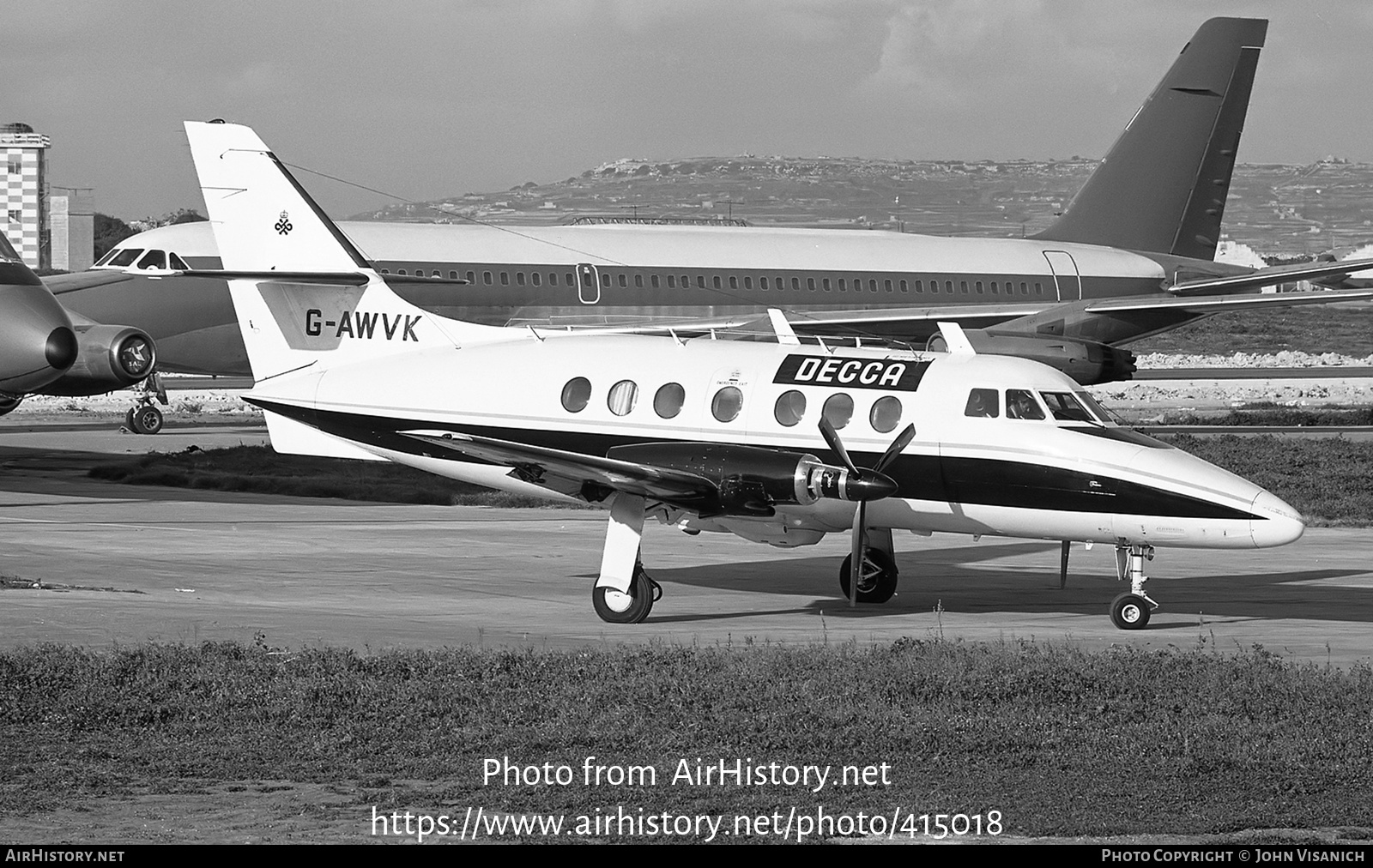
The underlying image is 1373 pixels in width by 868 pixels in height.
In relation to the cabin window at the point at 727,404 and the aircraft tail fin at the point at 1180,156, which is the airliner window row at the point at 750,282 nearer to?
the aircraft tail fin at the point at 1180,156

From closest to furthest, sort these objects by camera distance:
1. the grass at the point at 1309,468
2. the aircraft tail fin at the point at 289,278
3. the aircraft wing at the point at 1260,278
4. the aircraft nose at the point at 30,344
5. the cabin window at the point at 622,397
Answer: the cabin window at the point at 622,397, the aircraft tail fin at the point at 289,278, the aircraft nose at the point at 30,344, the grass at the point at 1309,468, the aircraft wing at the point at 1260,278

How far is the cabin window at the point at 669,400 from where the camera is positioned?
18141 mm

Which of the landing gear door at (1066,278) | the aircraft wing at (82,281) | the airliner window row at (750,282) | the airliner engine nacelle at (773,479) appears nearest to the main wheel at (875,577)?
the airliner engine nacelle at (773,479)

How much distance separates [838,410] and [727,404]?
3.79 ft

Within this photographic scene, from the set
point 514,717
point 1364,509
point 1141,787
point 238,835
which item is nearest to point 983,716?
point 1141,787

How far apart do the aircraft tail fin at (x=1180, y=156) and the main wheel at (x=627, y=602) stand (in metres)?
33.2

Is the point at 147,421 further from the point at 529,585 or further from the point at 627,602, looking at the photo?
the point at 627,602

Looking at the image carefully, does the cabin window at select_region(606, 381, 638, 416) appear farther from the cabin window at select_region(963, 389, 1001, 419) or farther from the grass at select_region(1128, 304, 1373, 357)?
the grass at select_region(1128, 304, 1373, 357)

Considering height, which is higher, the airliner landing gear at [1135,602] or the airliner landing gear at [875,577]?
the airliner landing gear at [1135,602]

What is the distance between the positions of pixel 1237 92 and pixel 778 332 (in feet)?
105

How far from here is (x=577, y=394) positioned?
1866 centimetres

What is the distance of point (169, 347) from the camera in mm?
36219

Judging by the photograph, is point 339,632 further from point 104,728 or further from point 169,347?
point 169,347

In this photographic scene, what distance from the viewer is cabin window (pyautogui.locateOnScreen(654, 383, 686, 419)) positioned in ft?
59.5
